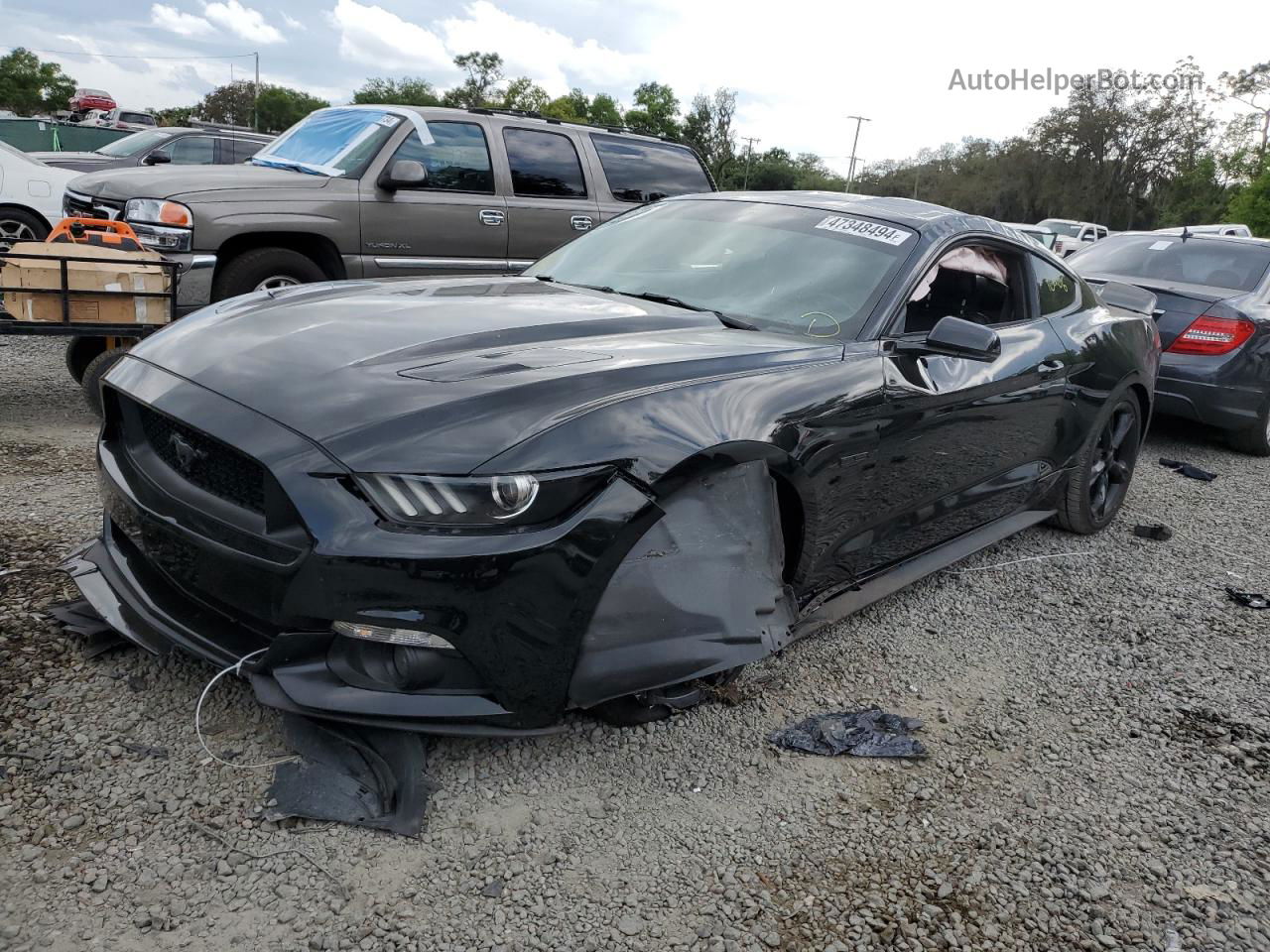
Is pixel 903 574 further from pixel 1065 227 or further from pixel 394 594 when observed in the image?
pixel 1065 227

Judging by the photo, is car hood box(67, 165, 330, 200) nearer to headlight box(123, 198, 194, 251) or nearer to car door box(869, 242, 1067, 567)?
headlight box(123, 198, 194, 251)

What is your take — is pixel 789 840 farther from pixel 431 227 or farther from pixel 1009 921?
pixel 431 227

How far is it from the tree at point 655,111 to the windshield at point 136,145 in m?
62.1

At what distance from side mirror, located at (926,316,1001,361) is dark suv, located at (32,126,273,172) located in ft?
37.9

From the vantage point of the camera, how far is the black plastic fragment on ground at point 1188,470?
21.9 ft

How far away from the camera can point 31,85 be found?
7000cm

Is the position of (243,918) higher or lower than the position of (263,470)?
lower

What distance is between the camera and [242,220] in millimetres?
6258

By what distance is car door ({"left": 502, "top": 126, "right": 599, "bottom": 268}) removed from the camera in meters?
7.51

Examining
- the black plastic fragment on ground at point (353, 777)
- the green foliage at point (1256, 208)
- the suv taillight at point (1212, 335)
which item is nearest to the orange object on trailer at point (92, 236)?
the black plastic fragment on ground at point (353, 777)

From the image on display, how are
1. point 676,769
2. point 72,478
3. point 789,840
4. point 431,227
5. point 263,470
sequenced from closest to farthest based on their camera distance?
point 263,470, point 789,840, point 676,769, point 72,478, point 431,227

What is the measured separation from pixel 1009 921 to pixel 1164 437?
6773 mm

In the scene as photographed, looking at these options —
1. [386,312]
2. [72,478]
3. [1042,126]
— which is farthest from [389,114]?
[1042,126]

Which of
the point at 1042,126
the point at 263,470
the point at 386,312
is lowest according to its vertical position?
the point at 263,470
